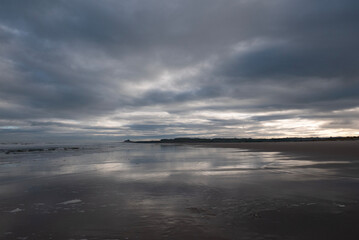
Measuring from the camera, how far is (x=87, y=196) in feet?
30.0

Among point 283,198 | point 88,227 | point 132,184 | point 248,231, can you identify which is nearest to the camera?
point 248,231

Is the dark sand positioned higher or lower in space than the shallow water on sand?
higher

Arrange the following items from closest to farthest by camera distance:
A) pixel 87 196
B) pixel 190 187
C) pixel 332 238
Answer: pixel 332 238 → pixel 87 196 → pixel 190 187

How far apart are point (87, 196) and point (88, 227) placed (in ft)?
11.2

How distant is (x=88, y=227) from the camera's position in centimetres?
598

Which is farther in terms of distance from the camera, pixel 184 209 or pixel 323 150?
pixel 323 150

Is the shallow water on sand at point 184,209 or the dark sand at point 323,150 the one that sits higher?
the dark sand at point 323,150

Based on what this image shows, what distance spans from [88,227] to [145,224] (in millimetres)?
1466

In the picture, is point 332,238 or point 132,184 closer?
point 332,238

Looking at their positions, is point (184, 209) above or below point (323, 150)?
below

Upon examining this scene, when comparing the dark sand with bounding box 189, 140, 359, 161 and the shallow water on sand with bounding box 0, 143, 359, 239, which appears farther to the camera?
the dark sand with bounding box 189, 140, 359, 161

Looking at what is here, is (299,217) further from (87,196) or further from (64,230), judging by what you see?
(87,196)

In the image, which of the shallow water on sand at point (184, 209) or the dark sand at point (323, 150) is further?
the dark sand at point (323, 150)

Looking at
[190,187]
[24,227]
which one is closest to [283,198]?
[190,187]
